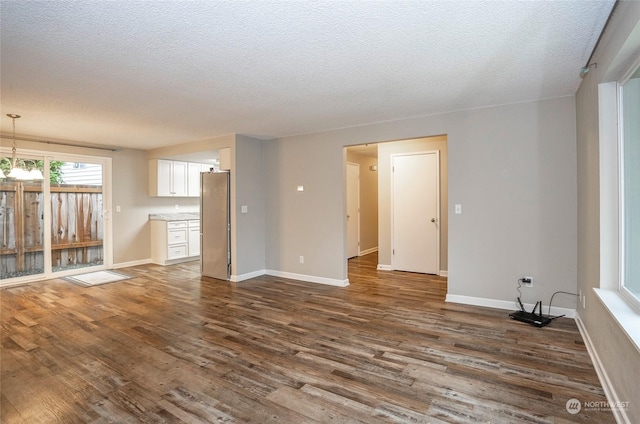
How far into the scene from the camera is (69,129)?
190 inches

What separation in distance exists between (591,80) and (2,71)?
482 centimetres

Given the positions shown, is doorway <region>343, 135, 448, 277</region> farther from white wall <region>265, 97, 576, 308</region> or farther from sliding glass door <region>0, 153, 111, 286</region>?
sliding glass door <region>0, 153, 111, 286</region>

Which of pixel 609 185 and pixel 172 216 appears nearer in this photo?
pixel 609 185

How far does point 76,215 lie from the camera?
600cm

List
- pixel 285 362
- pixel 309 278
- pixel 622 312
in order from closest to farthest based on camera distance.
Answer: pixel 622 312, pixel 285 362, pixel 309 278

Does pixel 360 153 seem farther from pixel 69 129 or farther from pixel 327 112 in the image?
pixel 69 129

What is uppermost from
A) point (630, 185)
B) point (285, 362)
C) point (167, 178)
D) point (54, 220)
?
point (167, 178)

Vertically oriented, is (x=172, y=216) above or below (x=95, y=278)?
above

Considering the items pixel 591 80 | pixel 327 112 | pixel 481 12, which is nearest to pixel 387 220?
pixel 327 112

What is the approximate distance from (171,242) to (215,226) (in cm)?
183

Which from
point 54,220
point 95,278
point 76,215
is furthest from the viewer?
point 76,215
